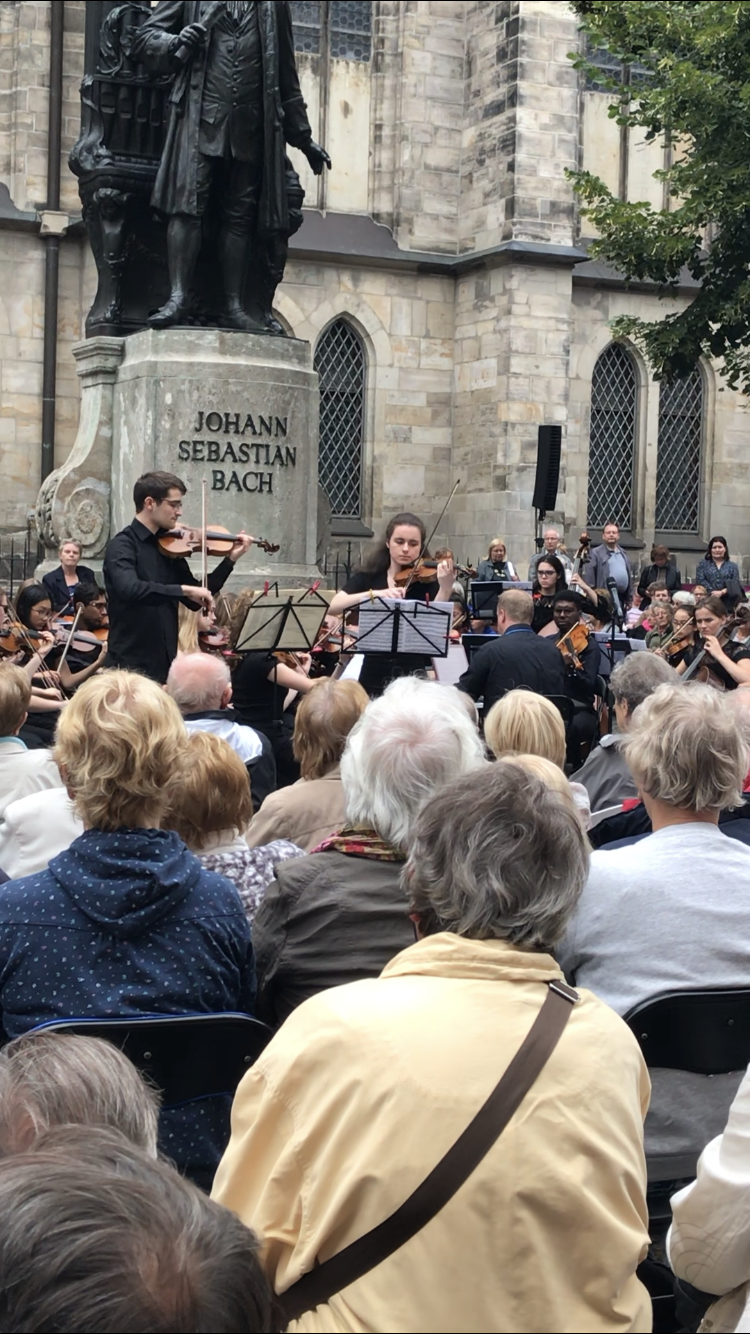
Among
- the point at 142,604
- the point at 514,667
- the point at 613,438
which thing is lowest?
the point at 514,667

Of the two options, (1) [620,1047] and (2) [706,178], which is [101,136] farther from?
(1) [620,1047]

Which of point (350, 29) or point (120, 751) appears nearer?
point (120, 751)

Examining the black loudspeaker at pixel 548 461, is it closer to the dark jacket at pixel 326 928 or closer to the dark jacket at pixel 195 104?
the dark jacket at pixel 195 104

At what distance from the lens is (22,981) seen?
3.22 meters

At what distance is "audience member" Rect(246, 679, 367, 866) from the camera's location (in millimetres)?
5055

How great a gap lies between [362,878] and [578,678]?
25.0 feet

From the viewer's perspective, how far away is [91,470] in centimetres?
1198

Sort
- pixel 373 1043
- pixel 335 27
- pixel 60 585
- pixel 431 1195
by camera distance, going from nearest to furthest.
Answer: pixel 431 1195
pixel 373 1043
pixel 60 585
pixel 335 27

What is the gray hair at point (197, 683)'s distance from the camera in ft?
20.5

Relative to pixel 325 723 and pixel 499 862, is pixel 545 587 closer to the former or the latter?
pixel 325 723

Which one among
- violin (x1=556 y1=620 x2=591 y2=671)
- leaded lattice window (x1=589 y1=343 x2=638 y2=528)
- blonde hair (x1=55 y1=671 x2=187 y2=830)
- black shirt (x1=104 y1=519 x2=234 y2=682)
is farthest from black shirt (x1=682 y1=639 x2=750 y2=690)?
leaded lattice window (x1=589 y1=343 x2=638 y2=528)

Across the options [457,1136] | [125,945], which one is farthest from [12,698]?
[457,1136]

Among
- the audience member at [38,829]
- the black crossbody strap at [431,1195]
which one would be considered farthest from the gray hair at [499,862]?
the audience member at [38,829]

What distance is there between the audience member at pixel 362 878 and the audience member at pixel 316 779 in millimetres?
1377
